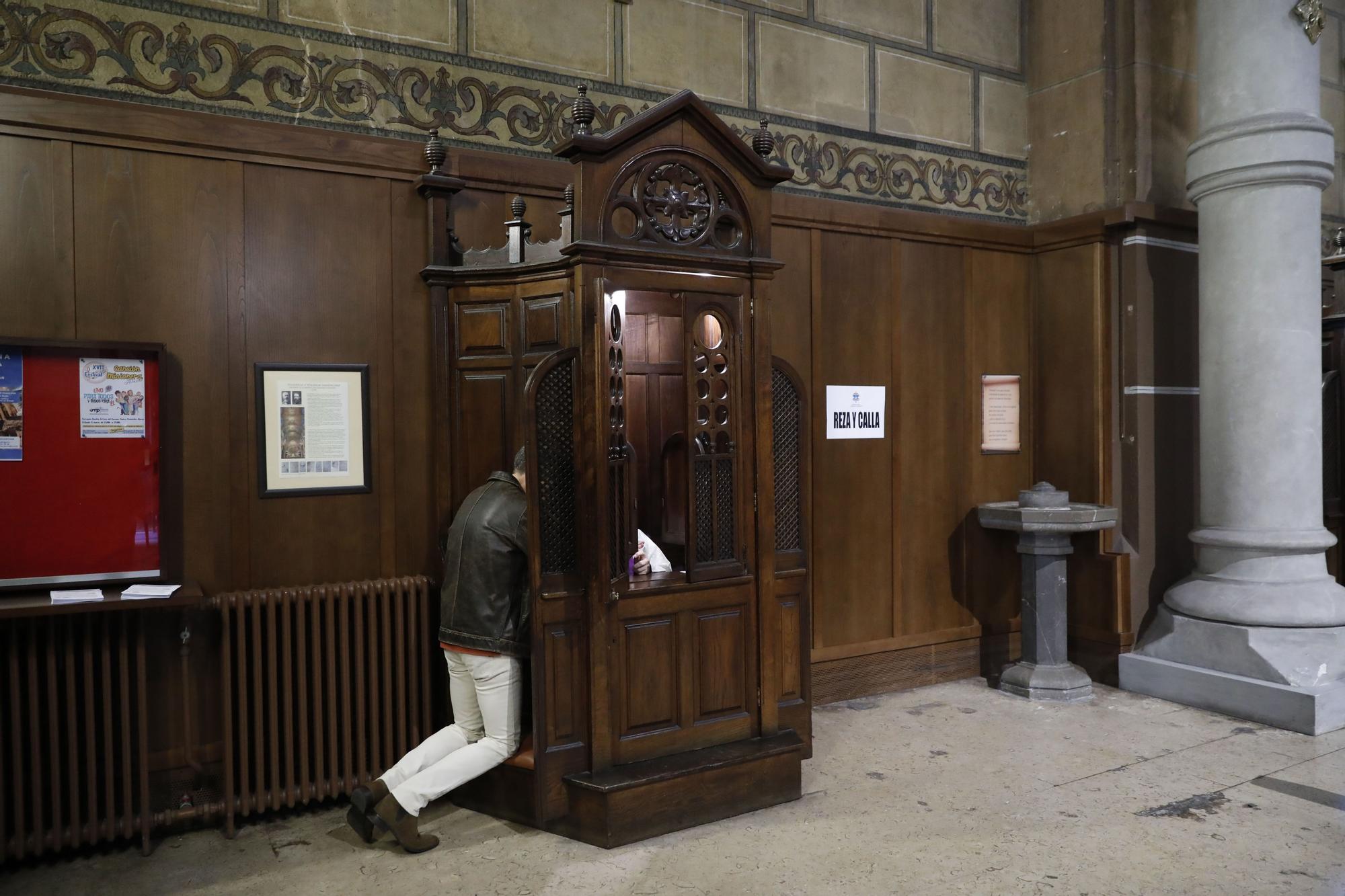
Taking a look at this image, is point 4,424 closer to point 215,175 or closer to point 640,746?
point 215,175

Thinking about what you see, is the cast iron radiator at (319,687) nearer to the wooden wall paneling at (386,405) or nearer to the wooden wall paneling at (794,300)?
the wooden wall paneling at (386,405)

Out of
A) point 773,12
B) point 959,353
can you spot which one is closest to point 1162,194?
point 959,353

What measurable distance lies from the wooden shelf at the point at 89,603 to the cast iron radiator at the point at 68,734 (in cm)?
9

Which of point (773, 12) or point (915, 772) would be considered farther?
point (773, 12)

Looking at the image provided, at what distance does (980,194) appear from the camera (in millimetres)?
6285

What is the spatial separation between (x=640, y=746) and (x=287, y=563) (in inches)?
65.4

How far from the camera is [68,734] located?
11.8 feet

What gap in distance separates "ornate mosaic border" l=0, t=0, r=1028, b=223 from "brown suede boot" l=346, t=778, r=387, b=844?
273 centimetres

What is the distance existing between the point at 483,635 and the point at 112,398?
65.7 inches

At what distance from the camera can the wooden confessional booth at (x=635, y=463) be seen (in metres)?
3.82

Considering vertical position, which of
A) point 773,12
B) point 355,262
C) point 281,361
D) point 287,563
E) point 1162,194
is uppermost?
point 773,12

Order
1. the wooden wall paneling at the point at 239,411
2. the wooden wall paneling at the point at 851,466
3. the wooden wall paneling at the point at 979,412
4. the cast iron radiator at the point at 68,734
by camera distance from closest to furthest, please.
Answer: the cast iron radiator at the point at 68,734 < the wooden wall paneling at the point at 239,411 < the wooden wall paneling at the point at 851,466 < the wooden wall paneling at the point at 979,412

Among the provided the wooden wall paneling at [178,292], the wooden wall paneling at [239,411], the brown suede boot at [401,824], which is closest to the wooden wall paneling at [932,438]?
the brown suede boot at [401,824]

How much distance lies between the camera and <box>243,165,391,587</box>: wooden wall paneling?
4102mm
